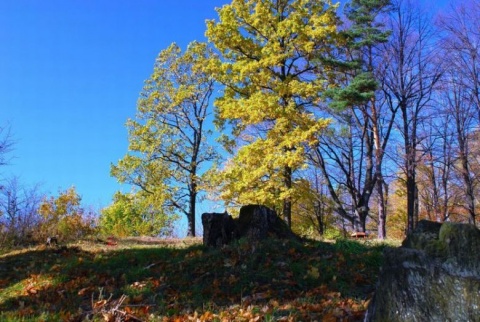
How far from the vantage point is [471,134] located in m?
20.9

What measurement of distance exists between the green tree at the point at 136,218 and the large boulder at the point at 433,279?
45.4ft

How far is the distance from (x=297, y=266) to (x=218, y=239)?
2439mm

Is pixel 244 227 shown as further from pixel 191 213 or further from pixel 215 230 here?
pixel 191 213

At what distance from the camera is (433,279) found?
11.1 feet

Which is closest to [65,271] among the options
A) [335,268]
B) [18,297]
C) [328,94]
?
[18,297]

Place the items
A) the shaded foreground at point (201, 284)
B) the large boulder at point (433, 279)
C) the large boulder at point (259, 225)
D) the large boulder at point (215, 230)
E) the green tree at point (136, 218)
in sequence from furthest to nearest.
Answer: the green tree at point (136, 218)
the large boulder at point (215, 230)
the large boulder at point (259, 225)
the shaded foreground at point (201, 284)
the large boulder at point (433, 279)

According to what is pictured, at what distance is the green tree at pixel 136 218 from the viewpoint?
2184 centimetres

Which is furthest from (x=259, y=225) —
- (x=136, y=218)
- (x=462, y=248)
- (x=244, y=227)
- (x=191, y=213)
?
(x=136, y=218)

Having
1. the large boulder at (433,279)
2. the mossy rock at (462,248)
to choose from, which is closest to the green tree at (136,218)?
the large boulder at (433,279)

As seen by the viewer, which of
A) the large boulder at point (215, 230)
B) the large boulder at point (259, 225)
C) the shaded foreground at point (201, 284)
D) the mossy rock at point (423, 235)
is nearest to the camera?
the mossy rock at point (423, 235)

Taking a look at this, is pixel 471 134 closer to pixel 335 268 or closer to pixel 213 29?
pixel 213 29

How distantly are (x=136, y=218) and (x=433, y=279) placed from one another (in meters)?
26.4

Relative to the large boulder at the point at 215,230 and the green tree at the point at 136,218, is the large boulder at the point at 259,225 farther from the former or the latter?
the green tree at the point at 136,218

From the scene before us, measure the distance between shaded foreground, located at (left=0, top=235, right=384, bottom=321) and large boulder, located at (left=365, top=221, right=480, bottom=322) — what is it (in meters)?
0.95
